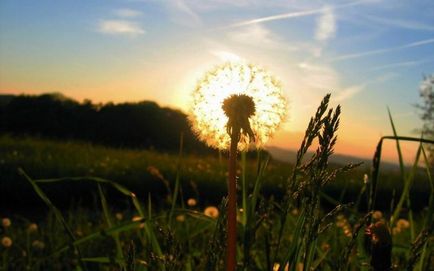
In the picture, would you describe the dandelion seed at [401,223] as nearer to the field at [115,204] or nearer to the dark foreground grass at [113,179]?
the field at [115,204]

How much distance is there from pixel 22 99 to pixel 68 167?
47.9 ft

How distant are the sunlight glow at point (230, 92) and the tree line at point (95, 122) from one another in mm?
18491

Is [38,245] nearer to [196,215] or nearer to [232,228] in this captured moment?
[196,215]

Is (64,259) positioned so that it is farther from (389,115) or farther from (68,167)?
(68,167)

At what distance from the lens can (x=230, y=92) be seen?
58.9 inches

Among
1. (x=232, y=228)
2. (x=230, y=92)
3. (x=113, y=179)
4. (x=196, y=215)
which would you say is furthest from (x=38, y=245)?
(x=113, y=179)

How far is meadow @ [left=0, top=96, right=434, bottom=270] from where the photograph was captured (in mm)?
1241

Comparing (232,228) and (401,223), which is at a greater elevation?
(232,228)

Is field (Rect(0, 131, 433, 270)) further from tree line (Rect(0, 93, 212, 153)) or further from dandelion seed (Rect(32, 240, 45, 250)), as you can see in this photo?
tree line (Rect(0, 93, 212, 153))

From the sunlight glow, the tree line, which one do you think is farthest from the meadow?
the tree line

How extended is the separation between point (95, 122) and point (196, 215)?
2042cm

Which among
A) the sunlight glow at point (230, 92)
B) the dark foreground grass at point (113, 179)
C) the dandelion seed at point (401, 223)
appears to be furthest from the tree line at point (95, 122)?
the sunlight glow at point (230, 92)

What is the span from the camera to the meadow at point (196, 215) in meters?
1.24

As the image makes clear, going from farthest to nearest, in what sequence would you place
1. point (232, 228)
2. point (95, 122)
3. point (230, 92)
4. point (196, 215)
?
point (95, 122)
point (196, 215)
point (230, 92)
point (232, 228)
